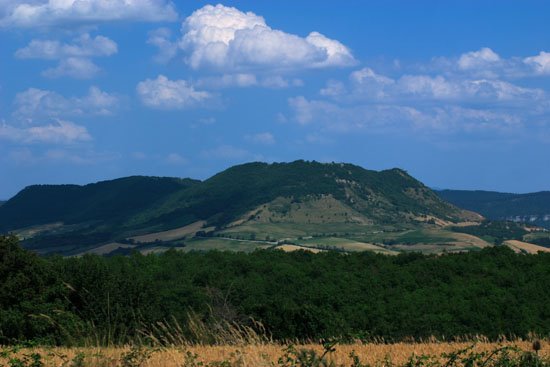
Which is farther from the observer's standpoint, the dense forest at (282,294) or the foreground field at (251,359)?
the dense forest at (282,294)

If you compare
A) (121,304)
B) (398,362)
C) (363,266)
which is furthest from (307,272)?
(398,362)

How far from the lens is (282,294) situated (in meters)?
94.2

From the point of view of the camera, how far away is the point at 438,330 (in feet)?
206

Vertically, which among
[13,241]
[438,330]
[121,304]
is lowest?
[438,330]

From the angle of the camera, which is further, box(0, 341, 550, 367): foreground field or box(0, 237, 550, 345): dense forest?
box(0, 237, 550, 345): dense forest

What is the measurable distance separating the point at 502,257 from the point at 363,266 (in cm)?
1910

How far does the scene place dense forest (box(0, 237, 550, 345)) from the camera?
43188 mm

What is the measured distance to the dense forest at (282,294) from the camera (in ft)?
142

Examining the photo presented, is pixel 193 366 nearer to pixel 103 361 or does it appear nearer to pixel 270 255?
pixel 103 361

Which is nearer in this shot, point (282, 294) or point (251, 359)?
point (251, 359)

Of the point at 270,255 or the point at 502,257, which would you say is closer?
the point at 502,257

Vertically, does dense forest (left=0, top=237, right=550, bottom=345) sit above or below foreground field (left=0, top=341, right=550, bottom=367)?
below

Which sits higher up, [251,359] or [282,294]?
[251,359]

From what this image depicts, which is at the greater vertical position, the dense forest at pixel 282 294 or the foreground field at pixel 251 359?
the foreground field at pixel 251 359
